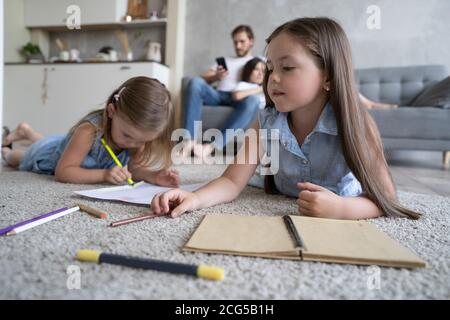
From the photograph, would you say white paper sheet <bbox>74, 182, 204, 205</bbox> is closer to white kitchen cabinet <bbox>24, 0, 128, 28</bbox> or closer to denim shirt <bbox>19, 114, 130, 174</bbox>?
denim shirt <bbox>19, 114, 130, 174</bbox>

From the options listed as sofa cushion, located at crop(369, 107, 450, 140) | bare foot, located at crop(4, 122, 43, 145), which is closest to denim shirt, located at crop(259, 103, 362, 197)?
sofa cushion, located at crop(369, 107, 450, 140)

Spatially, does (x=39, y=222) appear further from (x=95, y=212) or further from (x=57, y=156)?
(x=57, y=156)

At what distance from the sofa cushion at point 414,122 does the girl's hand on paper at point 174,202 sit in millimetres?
1497

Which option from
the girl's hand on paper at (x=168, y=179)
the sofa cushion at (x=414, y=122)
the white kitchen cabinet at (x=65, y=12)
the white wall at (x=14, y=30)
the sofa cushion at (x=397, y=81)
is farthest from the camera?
the white wall at (x=14, y=30)

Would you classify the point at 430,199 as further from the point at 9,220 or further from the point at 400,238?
the point at 9,220

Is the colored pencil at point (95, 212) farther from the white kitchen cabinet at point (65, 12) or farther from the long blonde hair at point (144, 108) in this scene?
the white kitchen cabinet at point (65, 12)

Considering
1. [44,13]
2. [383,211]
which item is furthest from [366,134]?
[44,13]

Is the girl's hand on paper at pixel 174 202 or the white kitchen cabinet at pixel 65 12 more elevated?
the white kitchen cabinet at pixel 65 12

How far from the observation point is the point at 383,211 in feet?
2.03

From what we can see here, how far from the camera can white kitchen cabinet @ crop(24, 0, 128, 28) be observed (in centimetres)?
260

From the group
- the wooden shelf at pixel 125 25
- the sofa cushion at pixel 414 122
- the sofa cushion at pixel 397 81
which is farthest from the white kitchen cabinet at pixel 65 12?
the sofa cushion at pixel 414 122

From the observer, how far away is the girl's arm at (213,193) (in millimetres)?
552
